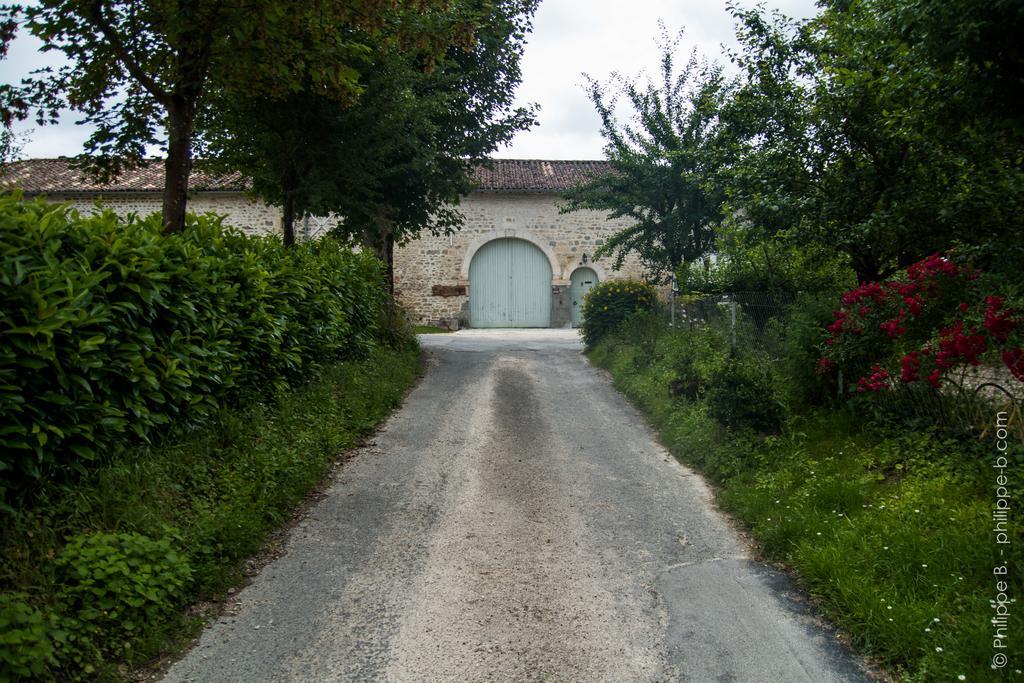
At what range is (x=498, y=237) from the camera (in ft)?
88.9

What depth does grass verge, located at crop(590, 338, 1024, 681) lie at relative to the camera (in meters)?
3.86

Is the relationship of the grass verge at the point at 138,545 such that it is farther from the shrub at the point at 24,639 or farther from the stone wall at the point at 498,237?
the stone wall at the point at 498,237

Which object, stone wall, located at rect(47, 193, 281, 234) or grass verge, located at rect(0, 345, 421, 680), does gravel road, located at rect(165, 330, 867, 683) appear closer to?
grass verge, located at rect(0, 345, 421, 680)

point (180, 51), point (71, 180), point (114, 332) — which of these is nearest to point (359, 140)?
point (180, 51)

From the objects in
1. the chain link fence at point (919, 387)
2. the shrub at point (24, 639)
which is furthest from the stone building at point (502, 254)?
the shrub at point (24, 639)

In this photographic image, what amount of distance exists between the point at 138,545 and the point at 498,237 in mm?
23277

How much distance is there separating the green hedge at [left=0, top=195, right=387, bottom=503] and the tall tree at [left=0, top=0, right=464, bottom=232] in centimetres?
158

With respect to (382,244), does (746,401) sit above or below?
below

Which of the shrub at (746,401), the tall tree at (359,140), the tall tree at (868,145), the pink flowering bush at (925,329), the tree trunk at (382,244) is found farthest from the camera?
the tree trunk at (382,244)

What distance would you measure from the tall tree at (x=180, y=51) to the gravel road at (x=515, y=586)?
3.97 meters

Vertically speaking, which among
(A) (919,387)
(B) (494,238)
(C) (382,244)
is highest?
(B) (494,238)

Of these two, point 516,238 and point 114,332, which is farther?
point 516,238

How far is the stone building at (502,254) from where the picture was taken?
87.4 feet

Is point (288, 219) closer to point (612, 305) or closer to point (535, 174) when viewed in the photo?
point (612, 305)
